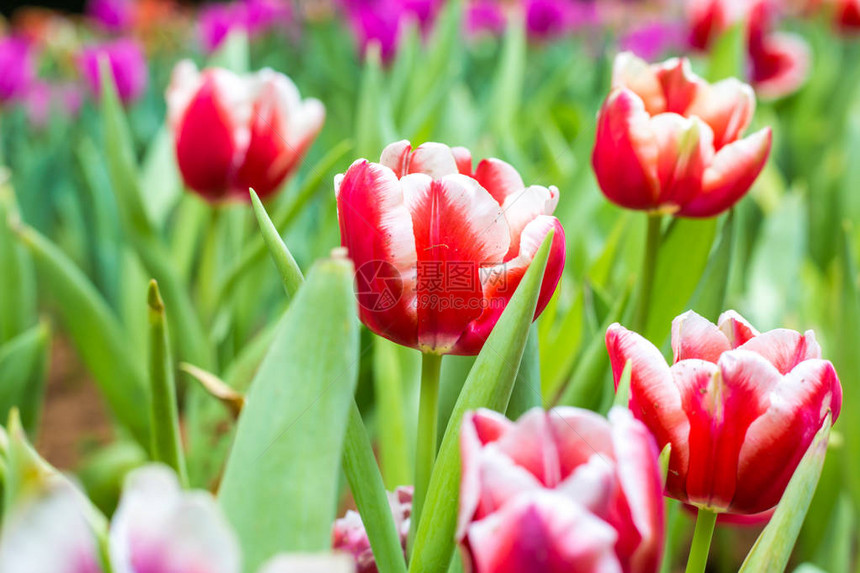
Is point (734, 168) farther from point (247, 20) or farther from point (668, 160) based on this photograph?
point (247, 20)

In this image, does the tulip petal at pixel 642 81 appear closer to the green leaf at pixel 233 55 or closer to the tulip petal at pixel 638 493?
the tulip petal at pixel 638 493

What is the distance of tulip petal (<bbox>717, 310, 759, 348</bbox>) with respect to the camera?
1.18 feet

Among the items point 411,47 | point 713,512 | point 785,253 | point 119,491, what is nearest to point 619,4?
point 411,47

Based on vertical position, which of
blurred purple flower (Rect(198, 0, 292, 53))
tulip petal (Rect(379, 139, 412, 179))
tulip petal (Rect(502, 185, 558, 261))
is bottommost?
blurred purple flower (Rect(198, 0, 292, 53))

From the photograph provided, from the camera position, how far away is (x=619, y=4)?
4664 mm

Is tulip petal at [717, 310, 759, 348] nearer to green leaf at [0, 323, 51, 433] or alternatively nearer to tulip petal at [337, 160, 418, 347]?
tulip petal at [337, 160, 418, 347]

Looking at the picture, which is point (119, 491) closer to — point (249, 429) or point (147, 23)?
point (249, 429)

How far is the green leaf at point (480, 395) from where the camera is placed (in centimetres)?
32

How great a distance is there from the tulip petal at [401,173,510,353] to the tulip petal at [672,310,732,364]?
0.26 feet

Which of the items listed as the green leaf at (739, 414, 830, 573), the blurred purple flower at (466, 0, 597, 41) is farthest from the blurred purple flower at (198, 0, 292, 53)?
the green leaf at (739, 414, 830, 573)

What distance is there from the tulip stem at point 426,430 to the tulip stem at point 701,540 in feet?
0.39

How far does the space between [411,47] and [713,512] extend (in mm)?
1015

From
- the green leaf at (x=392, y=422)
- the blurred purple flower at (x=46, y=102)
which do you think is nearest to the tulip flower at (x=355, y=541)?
the green leaf at (x=392, y=422)

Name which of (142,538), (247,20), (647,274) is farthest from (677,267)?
(247,20)
